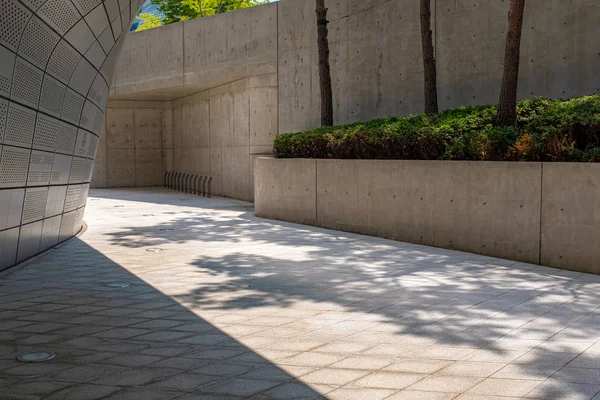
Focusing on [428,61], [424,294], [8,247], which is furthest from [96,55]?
[428,61]

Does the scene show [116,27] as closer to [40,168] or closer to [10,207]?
[40,168]

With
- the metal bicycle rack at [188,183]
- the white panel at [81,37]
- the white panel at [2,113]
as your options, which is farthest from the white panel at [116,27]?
the metal bicycle rack at [188,183]

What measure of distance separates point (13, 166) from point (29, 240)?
1919 mm

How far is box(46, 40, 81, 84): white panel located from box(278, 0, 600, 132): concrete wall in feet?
28.3

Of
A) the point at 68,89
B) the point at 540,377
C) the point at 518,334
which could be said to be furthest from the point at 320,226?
the point at 540,377

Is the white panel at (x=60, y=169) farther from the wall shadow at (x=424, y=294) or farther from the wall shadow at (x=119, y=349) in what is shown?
the wall shadow at (x=119, y=349)

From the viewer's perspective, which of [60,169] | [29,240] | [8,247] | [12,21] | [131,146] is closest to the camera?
[12,21]

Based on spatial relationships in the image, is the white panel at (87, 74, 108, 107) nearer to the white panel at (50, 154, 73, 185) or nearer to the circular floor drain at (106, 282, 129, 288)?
the white panel at (50, 154, 73, 185)

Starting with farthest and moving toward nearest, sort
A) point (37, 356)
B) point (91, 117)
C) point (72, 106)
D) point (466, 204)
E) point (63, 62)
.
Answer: point (91, 117)
point (466, 204)
point (72, 106)
point (63, 62)
point (37, 356)

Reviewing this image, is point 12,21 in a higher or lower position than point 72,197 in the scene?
higher

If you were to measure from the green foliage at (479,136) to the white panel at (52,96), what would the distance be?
6.08 meters

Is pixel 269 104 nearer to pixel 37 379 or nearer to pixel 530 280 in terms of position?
pixel 530 280

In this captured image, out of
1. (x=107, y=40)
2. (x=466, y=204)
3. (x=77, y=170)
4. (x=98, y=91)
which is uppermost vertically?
(x=107, y=40)

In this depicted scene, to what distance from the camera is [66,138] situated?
1084 centimetres
